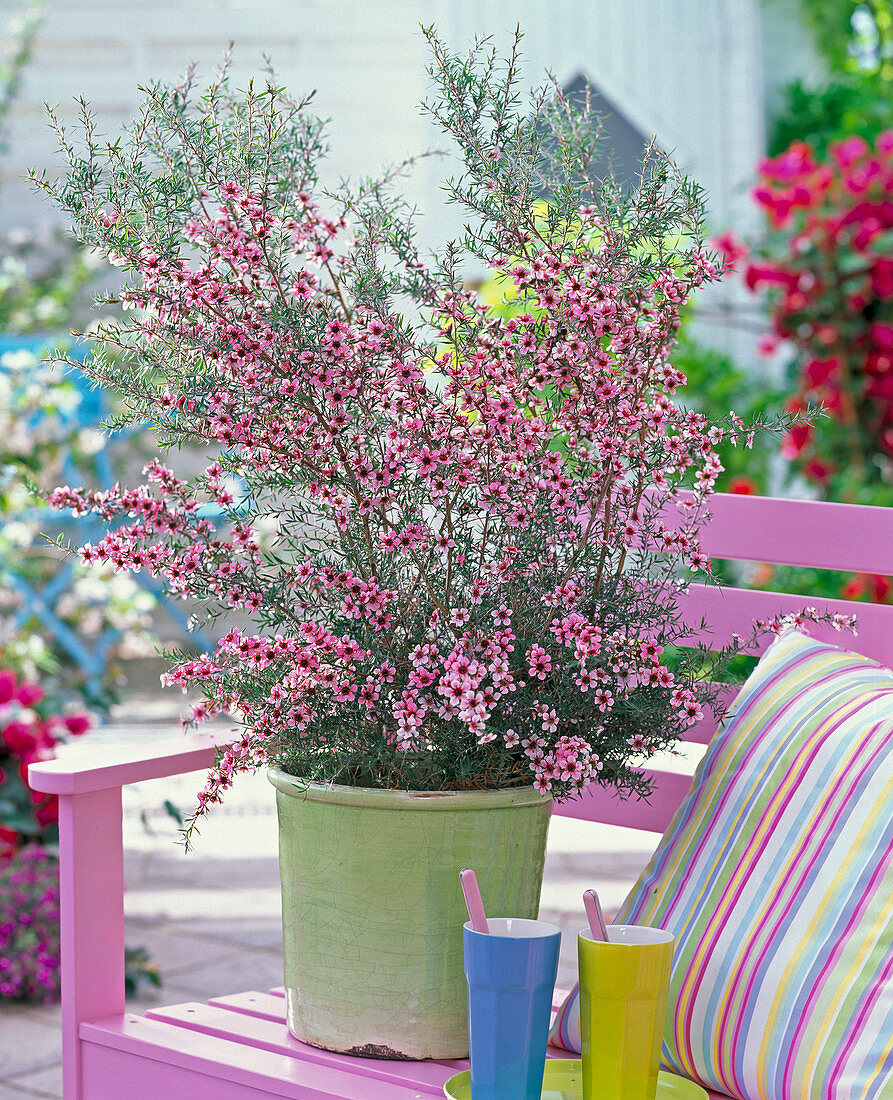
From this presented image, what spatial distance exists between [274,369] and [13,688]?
1.76 metres

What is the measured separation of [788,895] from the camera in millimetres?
1157

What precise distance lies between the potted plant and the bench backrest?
29 centimetres

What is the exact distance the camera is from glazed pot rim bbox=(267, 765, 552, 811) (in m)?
1.17

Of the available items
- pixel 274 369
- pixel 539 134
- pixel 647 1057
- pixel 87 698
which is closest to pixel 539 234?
pixel 539 134

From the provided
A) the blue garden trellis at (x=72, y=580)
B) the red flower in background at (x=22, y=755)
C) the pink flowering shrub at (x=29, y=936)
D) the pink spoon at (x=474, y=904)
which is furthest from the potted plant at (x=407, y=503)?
the blue garden trellis at (x=72, y=580)

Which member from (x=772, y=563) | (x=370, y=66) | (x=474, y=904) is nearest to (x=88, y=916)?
(x=474, y=904)

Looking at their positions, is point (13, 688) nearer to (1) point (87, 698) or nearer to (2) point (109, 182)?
(1) point (87, 698)

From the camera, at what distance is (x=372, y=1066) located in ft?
3.95

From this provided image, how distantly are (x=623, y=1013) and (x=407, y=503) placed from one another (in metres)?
0.47

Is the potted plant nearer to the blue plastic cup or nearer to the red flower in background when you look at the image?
the blue plastic cup

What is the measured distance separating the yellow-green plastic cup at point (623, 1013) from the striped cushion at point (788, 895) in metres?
0.13

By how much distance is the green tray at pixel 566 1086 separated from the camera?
1.10 metres

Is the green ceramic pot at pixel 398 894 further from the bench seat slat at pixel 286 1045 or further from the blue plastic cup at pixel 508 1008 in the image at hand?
the blue plastic cup at pixel 508 1008

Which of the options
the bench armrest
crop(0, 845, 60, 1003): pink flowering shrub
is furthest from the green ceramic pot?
crop(0, 845, 60, 1003): pink flowering shrub
